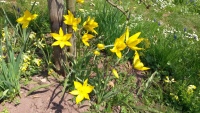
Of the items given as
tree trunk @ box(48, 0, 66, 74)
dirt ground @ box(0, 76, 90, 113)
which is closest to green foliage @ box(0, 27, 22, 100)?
dirt ground @ box(0, 76, 90, 113)

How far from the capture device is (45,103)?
2.58 m

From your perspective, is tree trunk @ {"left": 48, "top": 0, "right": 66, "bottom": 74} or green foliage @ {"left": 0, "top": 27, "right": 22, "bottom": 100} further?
tree trunk @ {"left": 48, "top": 0, "right": 66, "bottom": 74}

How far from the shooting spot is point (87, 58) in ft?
8.51

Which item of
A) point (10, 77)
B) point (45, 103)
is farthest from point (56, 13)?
point (45, 103)

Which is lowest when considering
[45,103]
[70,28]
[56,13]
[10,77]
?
[45,103]

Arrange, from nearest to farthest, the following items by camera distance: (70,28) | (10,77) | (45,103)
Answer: (10,77), (45,103), (70,28)

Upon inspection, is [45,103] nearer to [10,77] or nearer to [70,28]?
[10,77]

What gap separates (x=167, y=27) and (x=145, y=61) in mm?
1454

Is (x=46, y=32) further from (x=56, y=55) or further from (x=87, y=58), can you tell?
(x=87, y=58)

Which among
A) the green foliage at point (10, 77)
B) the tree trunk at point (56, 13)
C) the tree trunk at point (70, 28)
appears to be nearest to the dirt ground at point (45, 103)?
the green foliage at point (10, 77)

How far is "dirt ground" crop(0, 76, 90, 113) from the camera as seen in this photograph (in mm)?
2510

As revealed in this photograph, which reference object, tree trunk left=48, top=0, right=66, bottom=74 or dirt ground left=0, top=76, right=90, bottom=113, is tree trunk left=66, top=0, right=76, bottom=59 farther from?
dirt ground left=0, top=76, right=90, bottom=113

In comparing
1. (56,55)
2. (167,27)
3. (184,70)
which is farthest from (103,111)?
(167,27)

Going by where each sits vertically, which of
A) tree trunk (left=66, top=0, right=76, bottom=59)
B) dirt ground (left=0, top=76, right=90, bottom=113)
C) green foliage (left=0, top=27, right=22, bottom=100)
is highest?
tree trunk (left=66, top=0, right=76, bottom=59)
